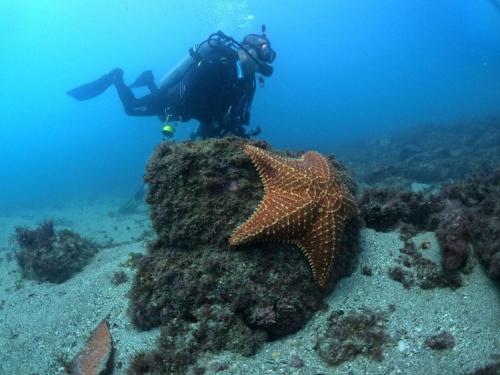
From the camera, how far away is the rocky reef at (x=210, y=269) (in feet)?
16.2

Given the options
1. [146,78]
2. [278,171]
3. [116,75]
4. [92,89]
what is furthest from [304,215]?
[92,89]

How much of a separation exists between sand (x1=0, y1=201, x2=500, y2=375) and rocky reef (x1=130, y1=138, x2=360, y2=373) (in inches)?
10.7

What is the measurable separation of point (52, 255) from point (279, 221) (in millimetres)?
7595

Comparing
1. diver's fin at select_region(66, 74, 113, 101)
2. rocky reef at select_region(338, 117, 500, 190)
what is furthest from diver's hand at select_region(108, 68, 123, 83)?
rocky reef at select_region(338, 117, 500, 190)

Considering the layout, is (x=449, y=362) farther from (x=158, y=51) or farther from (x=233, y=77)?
(x=158, y=51)

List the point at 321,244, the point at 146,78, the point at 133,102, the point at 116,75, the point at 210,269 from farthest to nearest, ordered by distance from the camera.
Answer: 1. the point at 146,78
2. the point at 116,75
3. the point at 133,102
4. the point at 210,269
5. the point at 321,244

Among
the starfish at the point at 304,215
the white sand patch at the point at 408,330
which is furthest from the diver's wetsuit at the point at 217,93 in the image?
the white sand patch at the point at 408,330

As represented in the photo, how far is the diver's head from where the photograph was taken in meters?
12.2

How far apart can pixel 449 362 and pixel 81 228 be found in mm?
17940

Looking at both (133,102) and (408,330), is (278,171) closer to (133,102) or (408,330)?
(408,330)

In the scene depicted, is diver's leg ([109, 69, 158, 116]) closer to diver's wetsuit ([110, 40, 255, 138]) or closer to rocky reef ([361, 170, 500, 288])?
diver's wetsuit ([110, 40, 255, 138])

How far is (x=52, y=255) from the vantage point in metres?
9.83

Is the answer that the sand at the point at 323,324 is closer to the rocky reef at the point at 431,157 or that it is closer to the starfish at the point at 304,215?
the starfish at the point at 304,215

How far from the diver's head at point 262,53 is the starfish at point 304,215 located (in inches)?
304
